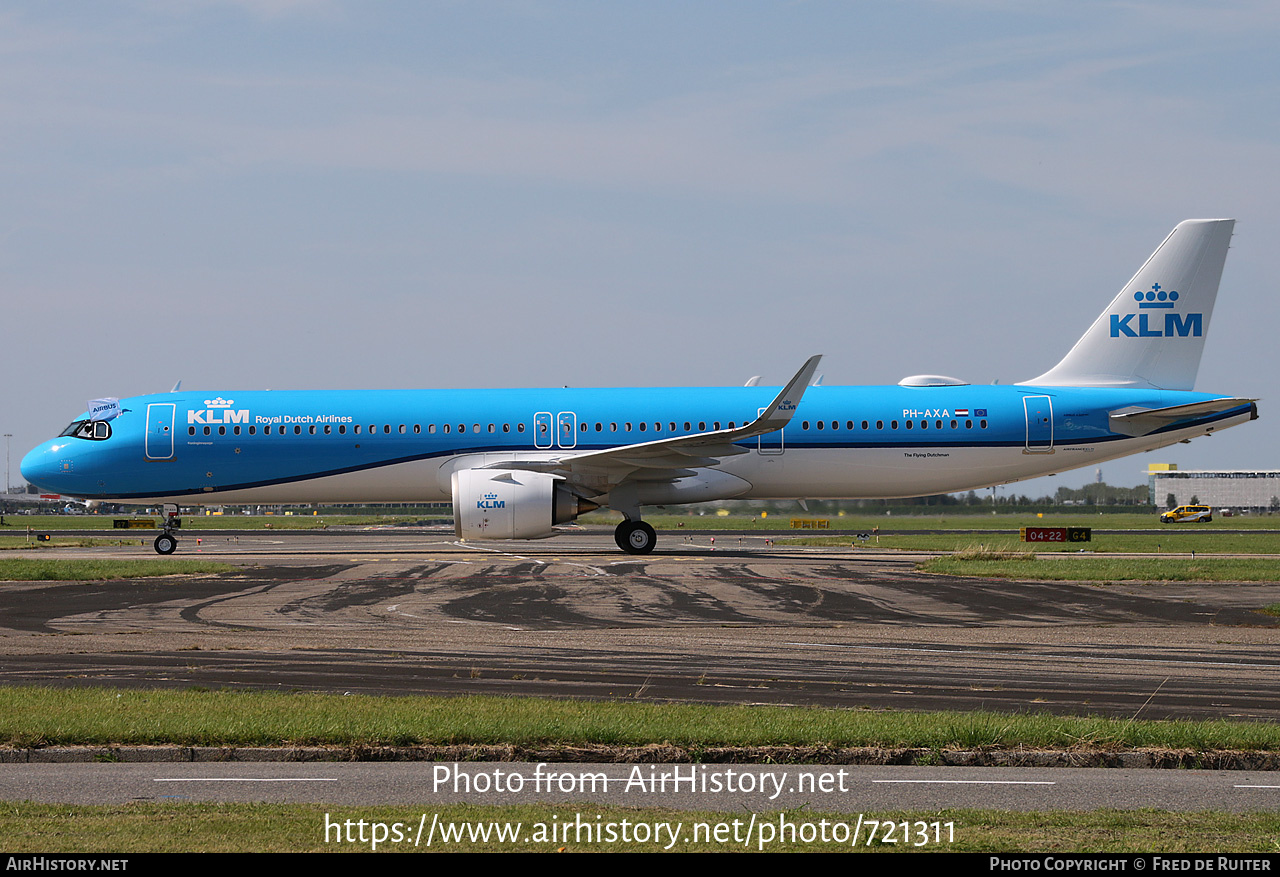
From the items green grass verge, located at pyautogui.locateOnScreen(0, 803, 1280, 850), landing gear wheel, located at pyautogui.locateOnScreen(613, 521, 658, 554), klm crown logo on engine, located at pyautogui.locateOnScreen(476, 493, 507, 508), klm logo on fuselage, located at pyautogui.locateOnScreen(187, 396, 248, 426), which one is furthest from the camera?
klm logo on fuselage, located at pyautogui.locateOnScreen(187, 396, 248, 426)

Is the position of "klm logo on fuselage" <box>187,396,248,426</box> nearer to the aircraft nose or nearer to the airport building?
the aircraft nose

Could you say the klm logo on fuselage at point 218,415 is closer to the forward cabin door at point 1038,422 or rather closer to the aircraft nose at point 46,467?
the aircraft nose at point 46,467

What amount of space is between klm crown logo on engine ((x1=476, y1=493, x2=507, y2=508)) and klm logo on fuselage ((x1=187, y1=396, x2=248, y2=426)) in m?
7.98

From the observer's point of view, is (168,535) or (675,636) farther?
(168,535)

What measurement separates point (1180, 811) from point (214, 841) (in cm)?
560

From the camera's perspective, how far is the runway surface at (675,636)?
11.5 m

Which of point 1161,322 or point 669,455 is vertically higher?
point 1161,322

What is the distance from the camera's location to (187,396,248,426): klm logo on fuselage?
3177 cm

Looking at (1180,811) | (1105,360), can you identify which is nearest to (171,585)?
(1180,811)

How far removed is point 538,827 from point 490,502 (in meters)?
22.0

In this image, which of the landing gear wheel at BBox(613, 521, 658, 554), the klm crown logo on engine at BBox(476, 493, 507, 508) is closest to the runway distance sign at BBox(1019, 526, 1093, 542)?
the landing gear wheel at BBox(613, 521, 658, 554)

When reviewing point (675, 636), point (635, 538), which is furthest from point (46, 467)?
point (675, 636)

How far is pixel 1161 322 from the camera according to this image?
32.7 m

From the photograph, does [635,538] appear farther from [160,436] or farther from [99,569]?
[160,436]
